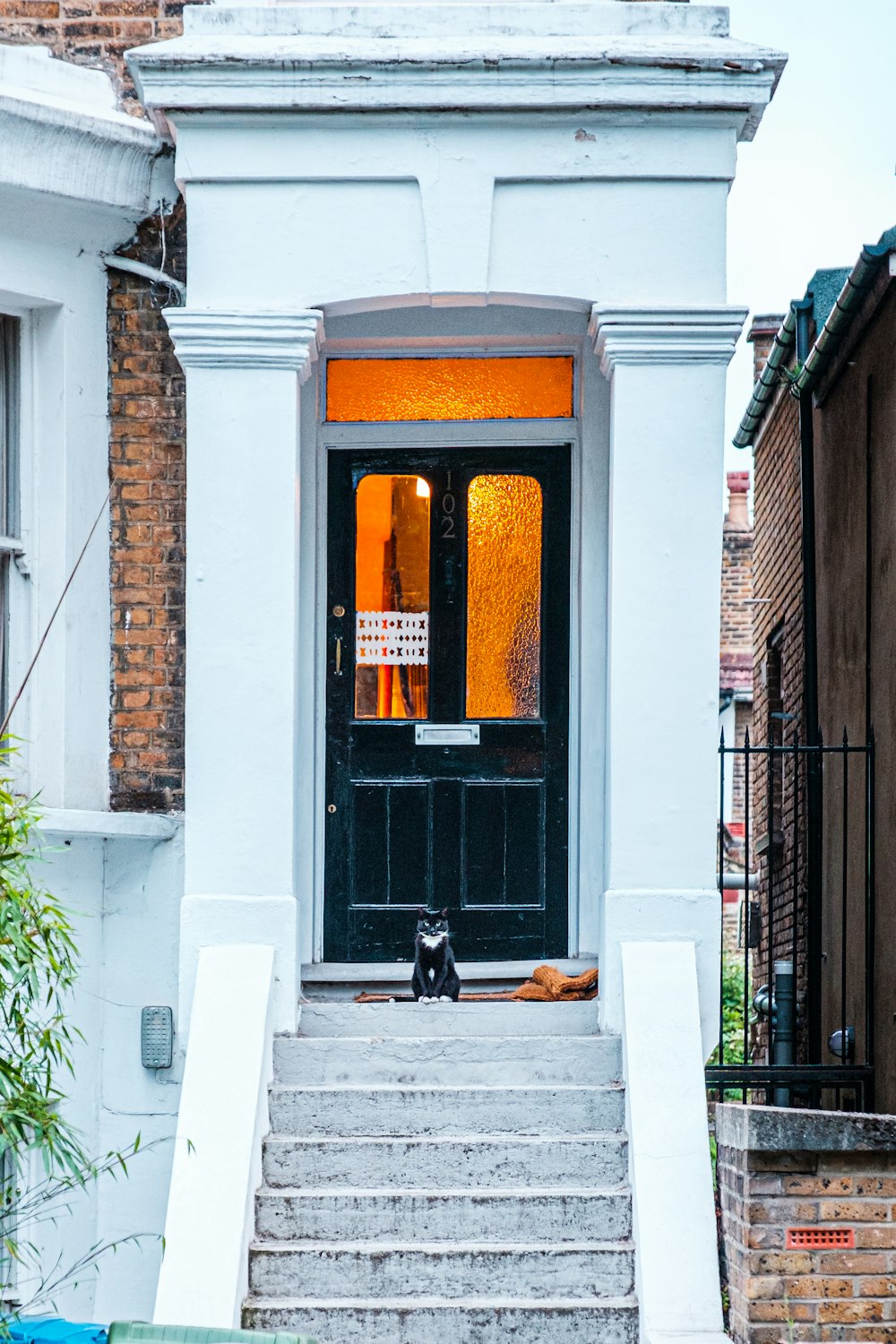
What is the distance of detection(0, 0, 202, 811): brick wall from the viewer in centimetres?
717

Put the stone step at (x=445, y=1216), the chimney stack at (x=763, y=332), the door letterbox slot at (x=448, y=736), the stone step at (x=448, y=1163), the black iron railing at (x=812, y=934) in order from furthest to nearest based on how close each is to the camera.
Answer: the chimney stack at (x=763, y=332)
the door letterbox slot at (x=448, y=736)
the black iron railing at (x=812, y=934)
the stone step at (x=448, y=1163)
the stone step at (x=445, y=1216)

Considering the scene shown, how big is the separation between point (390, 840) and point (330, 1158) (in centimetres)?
185

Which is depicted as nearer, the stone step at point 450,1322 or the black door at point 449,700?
the stone step at point 450,1322

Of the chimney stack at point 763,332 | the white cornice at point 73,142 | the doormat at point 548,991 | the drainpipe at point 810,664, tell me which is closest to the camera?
the white cornice at point 73,142

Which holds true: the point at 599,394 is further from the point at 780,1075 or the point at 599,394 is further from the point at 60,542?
the point at 780,1075

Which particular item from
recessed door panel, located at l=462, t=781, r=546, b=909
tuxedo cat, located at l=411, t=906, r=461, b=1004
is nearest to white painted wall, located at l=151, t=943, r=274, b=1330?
tuxedo cat, located at l=411, t=906, r=461, b=1004

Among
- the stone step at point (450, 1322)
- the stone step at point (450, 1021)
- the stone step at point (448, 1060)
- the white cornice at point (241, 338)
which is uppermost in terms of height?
the white cornice at point (241, 338)

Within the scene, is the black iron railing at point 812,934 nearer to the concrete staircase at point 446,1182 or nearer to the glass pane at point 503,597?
the concrete staircase at point 446,1182

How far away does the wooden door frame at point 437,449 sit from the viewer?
7.65 metres

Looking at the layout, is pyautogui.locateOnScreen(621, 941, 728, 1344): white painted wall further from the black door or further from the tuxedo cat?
the black door

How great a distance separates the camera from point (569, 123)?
675 cm

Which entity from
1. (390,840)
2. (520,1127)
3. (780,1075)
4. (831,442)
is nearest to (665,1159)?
(520,1127)

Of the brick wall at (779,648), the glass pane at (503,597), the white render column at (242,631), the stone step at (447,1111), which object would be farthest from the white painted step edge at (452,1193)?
the brick wall at (779,648)

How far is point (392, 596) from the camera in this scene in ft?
25.8
